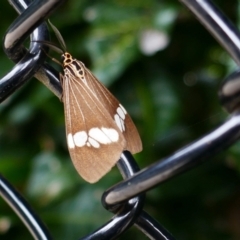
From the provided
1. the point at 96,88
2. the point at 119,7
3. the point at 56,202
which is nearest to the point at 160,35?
the point at 119,7

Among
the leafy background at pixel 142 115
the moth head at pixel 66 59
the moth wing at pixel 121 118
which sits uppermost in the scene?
the moth head at pixel 66 59

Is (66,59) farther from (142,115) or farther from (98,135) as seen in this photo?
(142,115)

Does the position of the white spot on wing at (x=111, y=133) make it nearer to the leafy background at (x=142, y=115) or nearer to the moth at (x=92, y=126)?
the moth at (x=92, y=126)

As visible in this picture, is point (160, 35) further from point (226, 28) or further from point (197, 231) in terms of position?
point (226, 28)

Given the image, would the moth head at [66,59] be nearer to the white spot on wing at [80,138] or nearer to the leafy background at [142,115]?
the white spot on wing at [80,138]

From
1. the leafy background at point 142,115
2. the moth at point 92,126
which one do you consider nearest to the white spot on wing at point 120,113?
the moth at point 92,126

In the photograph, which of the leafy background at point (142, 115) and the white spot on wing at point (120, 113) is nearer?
the white spot on wing at point (120, 113)

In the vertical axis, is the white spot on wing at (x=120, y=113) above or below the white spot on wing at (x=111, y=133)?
below

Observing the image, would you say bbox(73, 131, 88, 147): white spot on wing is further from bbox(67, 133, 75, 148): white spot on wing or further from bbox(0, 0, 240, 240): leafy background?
bbox(0, 0, 240, 240): leafy background
